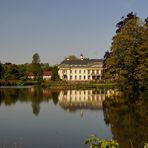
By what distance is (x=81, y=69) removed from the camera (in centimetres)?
13138

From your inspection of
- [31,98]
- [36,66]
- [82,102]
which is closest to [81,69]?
[36,66]

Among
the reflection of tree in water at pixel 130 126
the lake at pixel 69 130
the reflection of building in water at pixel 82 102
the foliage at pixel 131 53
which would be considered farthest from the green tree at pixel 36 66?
the lake at pixel 69 130

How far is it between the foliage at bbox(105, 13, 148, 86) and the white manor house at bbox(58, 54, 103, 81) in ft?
274

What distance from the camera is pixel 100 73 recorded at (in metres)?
130

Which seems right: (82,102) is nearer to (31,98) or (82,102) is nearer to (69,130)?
(31,98)

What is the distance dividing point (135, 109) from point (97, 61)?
101956 mm

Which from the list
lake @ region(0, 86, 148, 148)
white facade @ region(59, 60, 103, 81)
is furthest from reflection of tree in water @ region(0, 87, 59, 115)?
white facade @ region(59, 60, 103, 81)

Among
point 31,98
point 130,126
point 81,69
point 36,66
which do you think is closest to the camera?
point 130,126

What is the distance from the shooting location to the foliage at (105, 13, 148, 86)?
43162mm

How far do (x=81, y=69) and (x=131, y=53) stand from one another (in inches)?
3448

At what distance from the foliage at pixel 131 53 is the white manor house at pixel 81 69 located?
274ft

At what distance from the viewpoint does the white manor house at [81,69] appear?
13038cm

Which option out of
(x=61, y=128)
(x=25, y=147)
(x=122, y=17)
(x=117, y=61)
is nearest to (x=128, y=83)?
(x=117, y=61)

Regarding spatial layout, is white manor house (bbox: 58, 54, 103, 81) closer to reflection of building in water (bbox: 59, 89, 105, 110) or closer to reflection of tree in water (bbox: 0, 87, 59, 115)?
reflection of tree in water (bbox: 0, 87, 59, 115)
